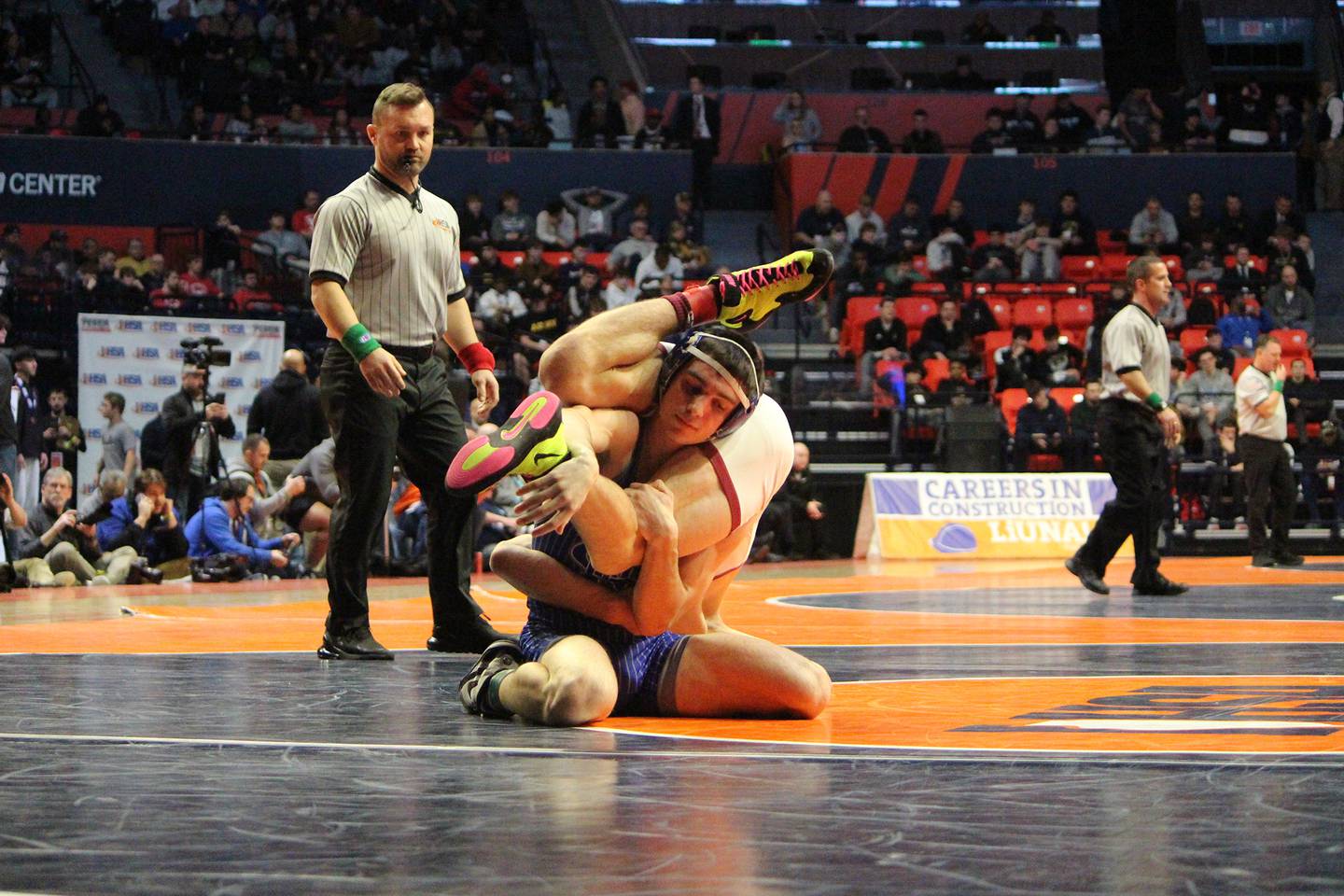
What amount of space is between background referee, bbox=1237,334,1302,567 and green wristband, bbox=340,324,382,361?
748 centimetres

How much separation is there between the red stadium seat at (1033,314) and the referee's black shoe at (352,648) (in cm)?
1188

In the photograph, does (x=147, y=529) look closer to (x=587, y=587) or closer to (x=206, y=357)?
(x=206, y=357)

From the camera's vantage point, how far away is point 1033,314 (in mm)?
15734

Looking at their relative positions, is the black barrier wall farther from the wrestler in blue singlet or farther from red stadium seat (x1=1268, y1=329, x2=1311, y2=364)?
the wrestler in blue singlet

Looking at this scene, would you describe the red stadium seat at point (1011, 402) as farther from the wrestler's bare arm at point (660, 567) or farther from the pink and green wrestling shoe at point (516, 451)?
the pink and green wrestling shoe at point (516, 451)

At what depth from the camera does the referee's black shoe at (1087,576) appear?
7.71 metres

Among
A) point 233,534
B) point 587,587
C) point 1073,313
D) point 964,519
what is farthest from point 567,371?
point 1073,313

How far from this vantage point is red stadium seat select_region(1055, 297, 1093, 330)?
15.8m

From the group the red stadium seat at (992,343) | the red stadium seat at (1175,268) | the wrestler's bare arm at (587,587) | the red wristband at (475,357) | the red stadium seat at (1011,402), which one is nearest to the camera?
the wrestler's bare arm at (587,587)

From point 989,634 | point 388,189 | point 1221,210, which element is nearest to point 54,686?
point 388,189

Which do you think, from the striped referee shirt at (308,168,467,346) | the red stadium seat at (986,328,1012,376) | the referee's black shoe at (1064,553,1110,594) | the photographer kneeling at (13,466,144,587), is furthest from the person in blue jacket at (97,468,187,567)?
the red stadium seat at (986,328,1012,376)

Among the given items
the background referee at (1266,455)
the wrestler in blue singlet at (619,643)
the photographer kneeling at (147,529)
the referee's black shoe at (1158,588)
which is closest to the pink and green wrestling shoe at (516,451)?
the wrestler in blue singlet at (619,643)

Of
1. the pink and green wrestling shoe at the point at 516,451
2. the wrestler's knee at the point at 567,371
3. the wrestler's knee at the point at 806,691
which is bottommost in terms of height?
the wrestler's knee at the point at 806,691

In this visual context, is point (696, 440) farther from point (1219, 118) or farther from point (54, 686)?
point (1219, 118)
